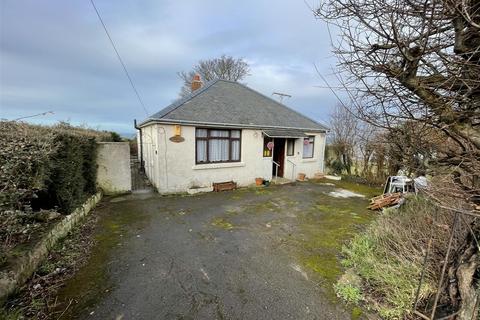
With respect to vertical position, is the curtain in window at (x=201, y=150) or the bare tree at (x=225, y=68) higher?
the bare tree at (x=225, y=68)

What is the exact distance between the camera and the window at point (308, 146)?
13.5 m

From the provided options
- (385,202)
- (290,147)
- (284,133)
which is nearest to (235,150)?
(284,133)

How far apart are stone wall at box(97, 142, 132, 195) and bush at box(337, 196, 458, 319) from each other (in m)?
8.49

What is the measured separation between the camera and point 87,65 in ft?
32.2

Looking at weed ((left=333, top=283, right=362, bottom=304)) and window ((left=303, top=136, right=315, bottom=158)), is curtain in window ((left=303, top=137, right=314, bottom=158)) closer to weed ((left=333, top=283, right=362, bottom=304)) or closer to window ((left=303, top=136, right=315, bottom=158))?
window ((left=303, top=136, right=315, bottom=158))

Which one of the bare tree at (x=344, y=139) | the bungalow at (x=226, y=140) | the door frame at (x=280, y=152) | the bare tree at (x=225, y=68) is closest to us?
the bungalow at (x=226, y=140)

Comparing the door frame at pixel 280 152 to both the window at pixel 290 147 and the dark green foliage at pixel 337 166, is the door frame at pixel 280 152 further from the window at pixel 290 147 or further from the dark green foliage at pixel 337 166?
the dark green foliage at pixel 337 166

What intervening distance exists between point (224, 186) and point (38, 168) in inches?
277

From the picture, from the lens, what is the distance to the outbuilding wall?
8.85m

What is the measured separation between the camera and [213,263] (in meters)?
4.11

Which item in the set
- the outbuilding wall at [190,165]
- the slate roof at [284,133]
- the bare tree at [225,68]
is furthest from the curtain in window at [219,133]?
the bare tree at [225,68]

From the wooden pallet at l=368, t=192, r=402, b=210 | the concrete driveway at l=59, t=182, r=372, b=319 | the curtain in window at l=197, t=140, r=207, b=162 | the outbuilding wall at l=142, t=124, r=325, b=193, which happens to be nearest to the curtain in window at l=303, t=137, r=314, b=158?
the outbuilding wall at l=142, t=124, r=325, b=193

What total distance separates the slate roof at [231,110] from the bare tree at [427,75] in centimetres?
751

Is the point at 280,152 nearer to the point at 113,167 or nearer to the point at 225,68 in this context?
the point at 113,167
